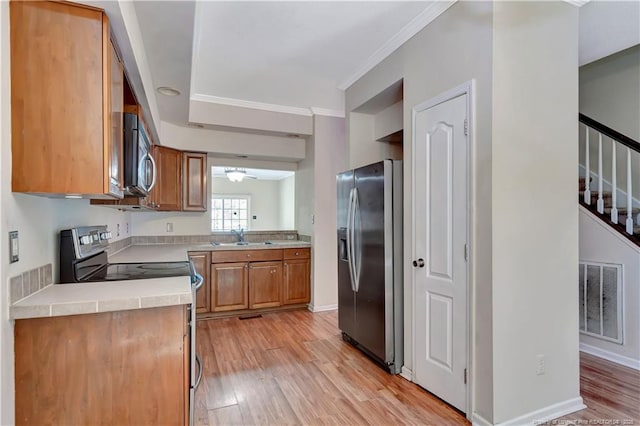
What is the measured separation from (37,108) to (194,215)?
132 inches

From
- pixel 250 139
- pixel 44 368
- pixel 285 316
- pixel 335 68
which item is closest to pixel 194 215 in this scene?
pixel 250 139

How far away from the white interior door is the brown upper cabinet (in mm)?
1942

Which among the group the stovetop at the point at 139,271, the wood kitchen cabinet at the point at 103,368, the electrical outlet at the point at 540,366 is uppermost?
the stovetop at the point at 139,271

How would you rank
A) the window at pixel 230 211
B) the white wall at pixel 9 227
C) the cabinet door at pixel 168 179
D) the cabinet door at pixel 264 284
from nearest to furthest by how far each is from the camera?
the white wall at pixel 9 227, the cabinet door at pixel 168 179, the cabinet door at pixel 264 284, the window at pixel 230 211

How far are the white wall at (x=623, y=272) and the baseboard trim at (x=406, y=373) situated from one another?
1.90m

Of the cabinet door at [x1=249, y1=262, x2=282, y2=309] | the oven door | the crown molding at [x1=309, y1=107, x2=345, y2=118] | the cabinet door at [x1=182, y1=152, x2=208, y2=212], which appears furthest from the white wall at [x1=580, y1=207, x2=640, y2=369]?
the cabinet door at [x1=182, y1=152, x2=208, y2=212]

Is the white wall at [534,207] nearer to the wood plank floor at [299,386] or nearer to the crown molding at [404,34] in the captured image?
Answer: the crown molding at [404,34]

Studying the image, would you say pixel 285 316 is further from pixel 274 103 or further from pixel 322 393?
pixel 274 103

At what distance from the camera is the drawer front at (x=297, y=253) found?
454cm

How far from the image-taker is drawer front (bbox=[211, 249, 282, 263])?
4219 millimetres

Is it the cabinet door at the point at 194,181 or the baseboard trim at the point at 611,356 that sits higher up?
the cabinet door at the point at 194,181

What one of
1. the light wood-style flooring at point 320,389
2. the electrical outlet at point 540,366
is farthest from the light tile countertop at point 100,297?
the electrical outlet at point 540,366

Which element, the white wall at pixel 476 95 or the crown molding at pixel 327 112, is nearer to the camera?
the white wall at pixel 476 95

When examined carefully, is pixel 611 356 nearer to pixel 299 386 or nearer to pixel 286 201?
pixel 299 386
